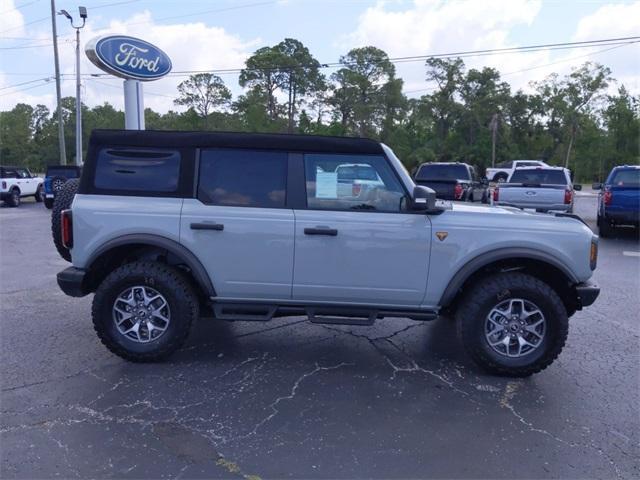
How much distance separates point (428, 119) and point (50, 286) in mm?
59152

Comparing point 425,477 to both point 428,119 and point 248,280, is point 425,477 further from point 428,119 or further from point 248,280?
point 428,119

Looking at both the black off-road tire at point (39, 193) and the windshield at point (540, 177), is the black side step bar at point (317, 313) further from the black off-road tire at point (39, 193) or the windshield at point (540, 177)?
the black off-road tire at point (39, 193)

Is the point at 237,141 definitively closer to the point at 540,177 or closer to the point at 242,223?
the point at 242,223

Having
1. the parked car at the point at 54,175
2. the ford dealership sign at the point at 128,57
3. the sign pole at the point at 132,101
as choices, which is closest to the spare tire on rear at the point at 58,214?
the ford dealership sign at the point at 128,57

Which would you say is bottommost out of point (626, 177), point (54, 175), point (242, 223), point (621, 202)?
point (54, 175)

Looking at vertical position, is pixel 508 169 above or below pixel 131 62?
below

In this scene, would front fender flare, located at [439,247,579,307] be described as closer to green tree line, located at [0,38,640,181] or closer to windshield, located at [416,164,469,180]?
windshield, located at [416,164,469,180]

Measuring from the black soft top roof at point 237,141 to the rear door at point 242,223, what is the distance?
0.08 metres

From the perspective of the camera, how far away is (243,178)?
445cm

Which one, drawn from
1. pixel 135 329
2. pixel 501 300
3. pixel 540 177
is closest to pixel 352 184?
pixel 501 300

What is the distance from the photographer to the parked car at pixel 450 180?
1502 centimetres

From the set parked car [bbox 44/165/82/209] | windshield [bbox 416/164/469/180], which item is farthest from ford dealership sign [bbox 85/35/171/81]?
parked car [bbox 44/165/82/209]

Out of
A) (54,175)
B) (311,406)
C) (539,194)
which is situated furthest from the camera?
(54,175)

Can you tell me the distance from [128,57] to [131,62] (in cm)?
10
